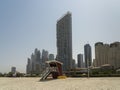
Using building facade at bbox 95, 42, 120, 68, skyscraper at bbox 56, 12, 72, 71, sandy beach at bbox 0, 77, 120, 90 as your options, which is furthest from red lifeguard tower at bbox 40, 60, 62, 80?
skyscraper at bbox 56, 12, 72, 71

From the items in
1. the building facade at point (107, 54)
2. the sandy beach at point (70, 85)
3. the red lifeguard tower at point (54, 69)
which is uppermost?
the building facade at point (107, 54)

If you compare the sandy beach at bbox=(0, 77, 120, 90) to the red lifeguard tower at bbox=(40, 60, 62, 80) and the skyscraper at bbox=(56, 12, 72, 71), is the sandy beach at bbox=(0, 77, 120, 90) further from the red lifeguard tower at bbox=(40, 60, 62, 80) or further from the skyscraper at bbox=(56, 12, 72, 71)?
the skyscraper at bbox=(56, 12, 72, 71)

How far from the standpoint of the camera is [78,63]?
137500 millimetres

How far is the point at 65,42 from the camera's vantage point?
11556 centimetres

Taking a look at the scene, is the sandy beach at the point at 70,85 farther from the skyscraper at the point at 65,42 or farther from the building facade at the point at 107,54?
the skyscraper at the point at 65,42

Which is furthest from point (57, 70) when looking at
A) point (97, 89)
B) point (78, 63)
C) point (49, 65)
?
point (78, 63)

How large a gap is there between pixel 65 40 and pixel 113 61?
34.8 m

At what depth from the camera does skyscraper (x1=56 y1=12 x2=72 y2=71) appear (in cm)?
10900

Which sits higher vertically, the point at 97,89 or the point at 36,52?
the point at 36,52

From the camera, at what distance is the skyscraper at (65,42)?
4291 inches

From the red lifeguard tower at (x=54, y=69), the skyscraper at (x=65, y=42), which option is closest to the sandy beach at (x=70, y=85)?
the red lifeguard tower at (x=54, y=69)

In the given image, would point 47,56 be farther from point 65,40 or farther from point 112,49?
point 112,49

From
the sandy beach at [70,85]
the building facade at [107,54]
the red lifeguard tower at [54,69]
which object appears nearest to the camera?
the sandy beach at [70,85]

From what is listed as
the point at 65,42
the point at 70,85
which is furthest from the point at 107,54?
the point at 70,85
